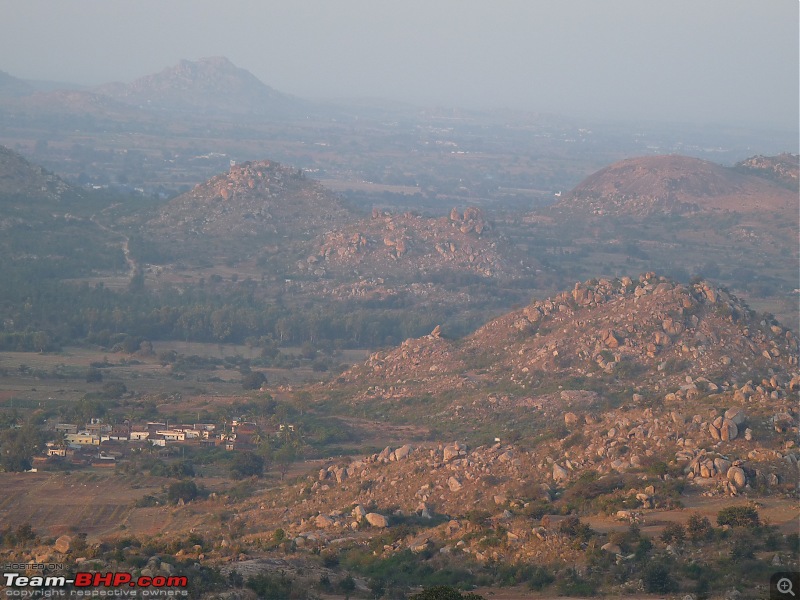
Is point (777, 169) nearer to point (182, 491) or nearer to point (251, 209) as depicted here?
point (251, 209)

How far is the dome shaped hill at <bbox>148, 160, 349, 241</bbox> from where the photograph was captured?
8519 cm

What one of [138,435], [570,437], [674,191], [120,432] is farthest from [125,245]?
[674,191]

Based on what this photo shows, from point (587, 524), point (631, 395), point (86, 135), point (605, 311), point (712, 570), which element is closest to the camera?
point (712, 570)

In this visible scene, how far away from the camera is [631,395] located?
37656mm

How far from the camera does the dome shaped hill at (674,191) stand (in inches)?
4274

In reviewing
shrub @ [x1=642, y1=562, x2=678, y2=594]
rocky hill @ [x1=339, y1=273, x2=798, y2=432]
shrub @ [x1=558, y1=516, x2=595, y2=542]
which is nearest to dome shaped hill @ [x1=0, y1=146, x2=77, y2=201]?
rocky hill @ [x1=339, y1=273, x2=798, y2=432]

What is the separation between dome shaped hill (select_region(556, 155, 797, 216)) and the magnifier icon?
91.3 metres

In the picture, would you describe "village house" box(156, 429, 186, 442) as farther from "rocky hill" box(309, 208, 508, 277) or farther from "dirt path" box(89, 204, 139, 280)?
"rocky hill" box(309, 208, 508, 277)

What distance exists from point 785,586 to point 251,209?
7269 cm

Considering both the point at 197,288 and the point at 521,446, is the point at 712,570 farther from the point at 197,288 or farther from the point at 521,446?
the point at 197,288

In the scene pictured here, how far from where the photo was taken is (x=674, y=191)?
377 feet

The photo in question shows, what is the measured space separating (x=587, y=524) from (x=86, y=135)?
181 metres

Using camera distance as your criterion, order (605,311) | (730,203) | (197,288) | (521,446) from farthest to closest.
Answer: (730,203), (197,288), (605,311), (521,446)

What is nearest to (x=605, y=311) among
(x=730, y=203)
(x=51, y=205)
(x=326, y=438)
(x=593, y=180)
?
(x=326, y=438)
